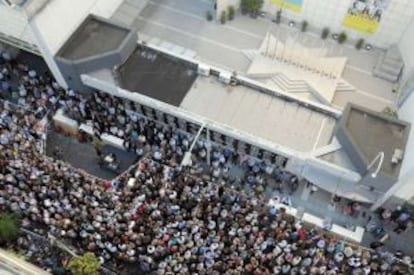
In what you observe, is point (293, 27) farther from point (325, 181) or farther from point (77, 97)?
point (77, 97)

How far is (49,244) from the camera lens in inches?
896

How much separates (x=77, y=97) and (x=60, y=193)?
5981 millimetres

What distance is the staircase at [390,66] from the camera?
1104 inches

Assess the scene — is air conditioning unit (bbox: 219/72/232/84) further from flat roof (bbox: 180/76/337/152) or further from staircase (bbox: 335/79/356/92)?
staircase (bbox: 335/79/356/92)

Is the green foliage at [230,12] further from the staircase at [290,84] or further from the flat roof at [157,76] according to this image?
the flat roof at [157,76]

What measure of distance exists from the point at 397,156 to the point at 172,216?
32.6ft

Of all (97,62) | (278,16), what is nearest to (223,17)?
(278,16)

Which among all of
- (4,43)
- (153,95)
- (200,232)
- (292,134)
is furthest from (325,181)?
(4,43)

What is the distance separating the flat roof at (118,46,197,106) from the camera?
25.0m

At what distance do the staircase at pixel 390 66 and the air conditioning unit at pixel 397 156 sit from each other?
7.05 metres

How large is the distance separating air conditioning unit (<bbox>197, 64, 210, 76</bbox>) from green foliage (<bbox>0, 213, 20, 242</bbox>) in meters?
10.9

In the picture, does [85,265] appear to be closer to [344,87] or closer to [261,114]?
[261,114]

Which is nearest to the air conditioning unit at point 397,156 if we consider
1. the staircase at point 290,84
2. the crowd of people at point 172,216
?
the crowd of people at point 172,216

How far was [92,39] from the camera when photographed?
83.9 ft
